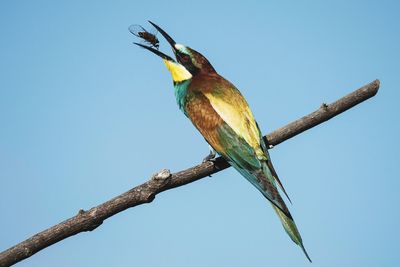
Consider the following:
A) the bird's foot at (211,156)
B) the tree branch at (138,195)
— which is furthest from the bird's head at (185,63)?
the tree branch at (138,195)

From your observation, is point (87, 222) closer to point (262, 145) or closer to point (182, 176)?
point (182, 176)

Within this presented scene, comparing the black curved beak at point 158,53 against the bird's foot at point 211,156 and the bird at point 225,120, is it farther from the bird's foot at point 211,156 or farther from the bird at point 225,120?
the bird's foot at point 211,156

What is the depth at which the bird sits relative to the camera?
2.90 metres

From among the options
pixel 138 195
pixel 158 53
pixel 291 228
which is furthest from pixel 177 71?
pixel 138 195

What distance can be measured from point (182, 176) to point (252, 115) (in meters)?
1.07

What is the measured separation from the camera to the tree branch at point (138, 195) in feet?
6.70

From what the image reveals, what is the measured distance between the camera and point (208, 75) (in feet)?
12.2

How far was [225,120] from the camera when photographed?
3.23 meters

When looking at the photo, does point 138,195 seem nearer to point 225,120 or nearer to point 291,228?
point 291,228

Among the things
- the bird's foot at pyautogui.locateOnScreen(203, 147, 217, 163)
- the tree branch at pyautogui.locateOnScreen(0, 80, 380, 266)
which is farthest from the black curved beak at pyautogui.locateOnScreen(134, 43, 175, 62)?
the tree branch at pyautogui.locateOnScreen(0, 80, 380, 266)

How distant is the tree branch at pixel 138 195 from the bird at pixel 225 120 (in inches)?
14.2

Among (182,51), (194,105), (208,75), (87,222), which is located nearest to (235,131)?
(194,105)

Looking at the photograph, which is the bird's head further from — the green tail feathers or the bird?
the green tail feathers

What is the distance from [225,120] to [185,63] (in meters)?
0.84
